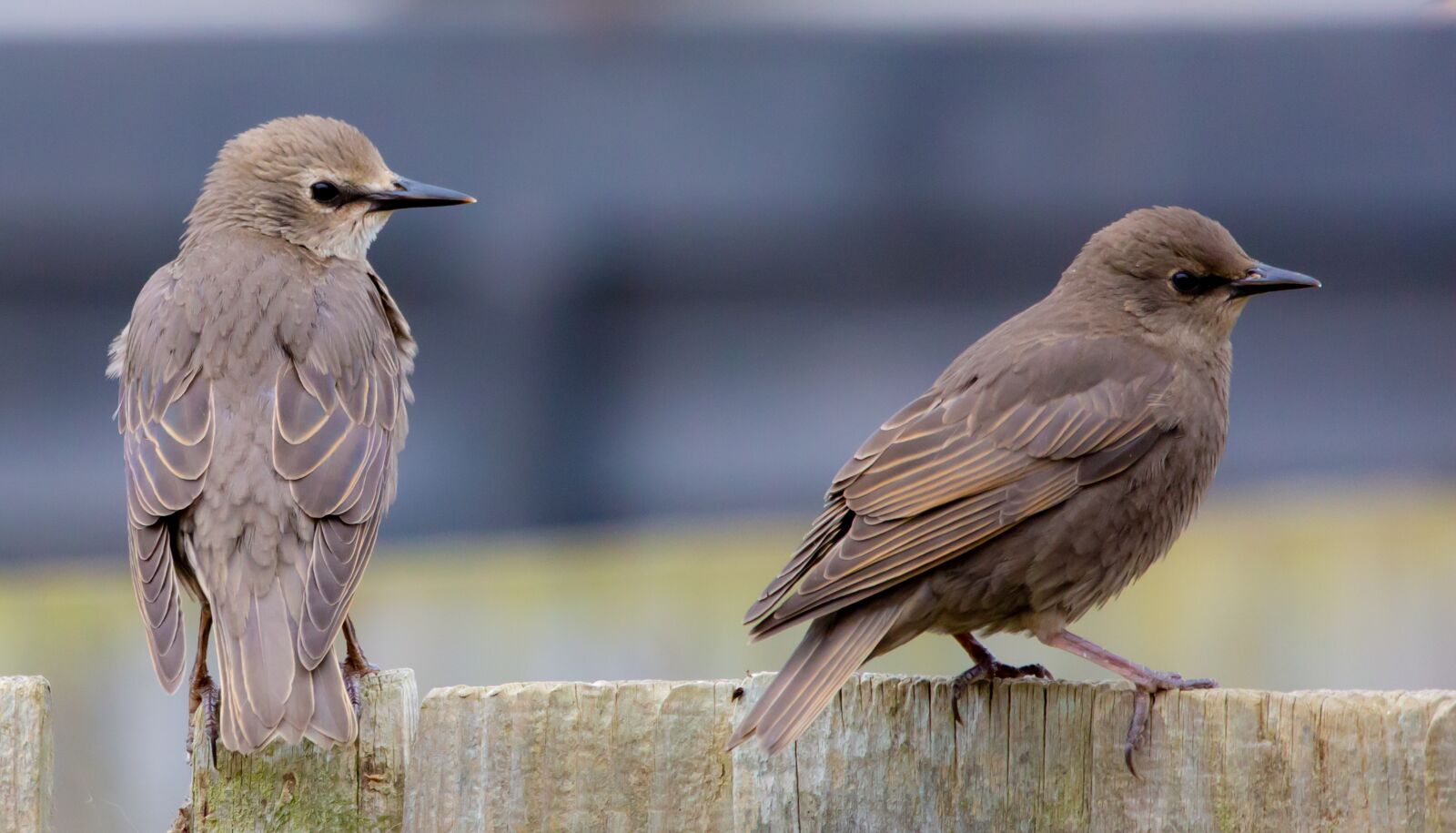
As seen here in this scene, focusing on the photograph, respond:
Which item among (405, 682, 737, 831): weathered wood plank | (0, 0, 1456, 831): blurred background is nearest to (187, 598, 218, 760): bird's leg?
(405, 682, 737, 831): weathered wood plank

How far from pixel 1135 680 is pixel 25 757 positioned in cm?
225

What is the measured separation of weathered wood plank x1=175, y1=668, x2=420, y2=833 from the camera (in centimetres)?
341

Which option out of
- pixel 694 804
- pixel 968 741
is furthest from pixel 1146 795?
pixel 694 804

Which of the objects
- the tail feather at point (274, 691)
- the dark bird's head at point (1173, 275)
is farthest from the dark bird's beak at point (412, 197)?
the dark bird's head at point (1173, 275)

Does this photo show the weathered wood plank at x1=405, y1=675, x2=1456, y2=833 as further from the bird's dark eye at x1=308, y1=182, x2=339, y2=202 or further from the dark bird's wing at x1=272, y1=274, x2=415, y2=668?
the bird's dark eye at x1=308, y1=182, x2=339, y2=202

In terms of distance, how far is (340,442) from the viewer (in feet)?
15.8

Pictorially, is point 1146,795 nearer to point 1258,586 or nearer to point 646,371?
point 1258,586

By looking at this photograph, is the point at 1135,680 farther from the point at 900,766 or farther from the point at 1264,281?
the point at 1264,281

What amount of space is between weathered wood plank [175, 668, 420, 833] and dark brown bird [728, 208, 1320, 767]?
0.92 meters

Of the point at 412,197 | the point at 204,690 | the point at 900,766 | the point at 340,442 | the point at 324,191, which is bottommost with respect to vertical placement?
the point at 900,766

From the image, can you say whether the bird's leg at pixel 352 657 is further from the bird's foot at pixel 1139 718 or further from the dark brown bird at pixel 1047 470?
the bird's foot at pixel 1139 718

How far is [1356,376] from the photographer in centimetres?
633

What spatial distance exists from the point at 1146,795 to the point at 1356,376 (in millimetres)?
3434

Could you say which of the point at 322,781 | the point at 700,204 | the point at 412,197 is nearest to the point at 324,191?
the point at 412,197
